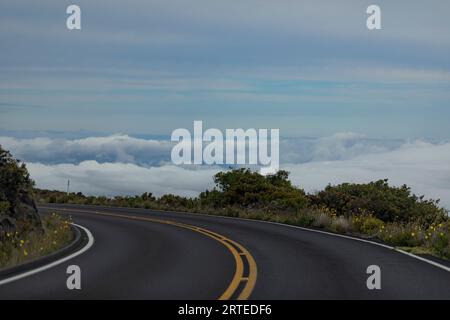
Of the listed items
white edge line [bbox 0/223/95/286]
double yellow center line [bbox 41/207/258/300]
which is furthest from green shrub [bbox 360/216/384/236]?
white edge line [bbox 0/223/95/286]

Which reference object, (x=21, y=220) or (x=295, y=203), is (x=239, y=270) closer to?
(x=21, y=220)

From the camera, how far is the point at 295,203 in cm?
3566

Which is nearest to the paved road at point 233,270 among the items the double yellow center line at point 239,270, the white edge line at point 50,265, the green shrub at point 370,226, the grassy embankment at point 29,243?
the double yellow center line at point 239,270

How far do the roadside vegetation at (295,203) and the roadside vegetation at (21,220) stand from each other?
36.9ft

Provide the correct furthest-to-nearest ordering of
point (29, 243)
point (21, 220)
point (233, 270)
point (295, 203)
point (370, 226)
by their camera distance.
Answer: point (295, 203) → point (370, 226) → point (21, 220) → point (29, 243) → point (233, 270)

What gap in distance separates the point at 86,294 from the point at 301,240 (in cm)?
1079

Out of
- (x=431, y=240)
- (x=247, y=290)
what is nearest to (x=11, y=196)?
(x=247, y=290)

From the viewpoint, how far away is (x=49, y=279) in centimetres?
1293

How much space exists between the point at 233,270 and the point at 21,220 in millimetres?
8233

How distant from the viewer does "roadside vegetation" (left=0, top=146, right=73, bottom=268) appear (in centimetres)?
1720

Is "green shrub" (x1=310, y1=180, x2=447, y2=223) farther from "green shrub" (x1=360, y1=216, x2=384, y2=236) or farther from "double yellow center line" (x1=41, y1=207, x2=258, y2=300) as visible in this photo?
"double yellow center line" (x1=41, y1=207, x2=258, y2=300)

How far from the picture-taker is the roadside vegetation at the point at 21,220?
17203 mm

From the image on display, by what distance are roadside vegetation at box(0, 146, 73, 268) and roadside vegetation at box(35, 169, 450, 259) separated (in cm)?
1124

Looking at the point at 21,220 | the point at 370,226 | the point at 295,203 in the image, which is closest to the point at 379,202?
the point at 295,203
